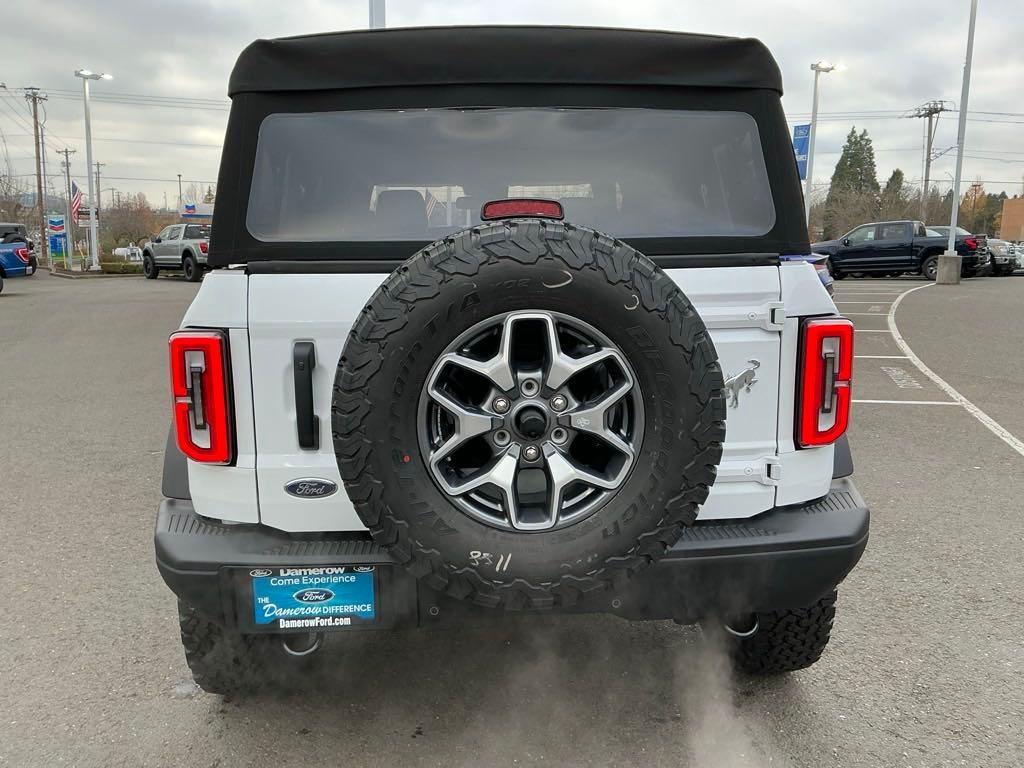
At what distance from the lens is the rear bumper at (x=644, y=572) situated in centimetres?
230

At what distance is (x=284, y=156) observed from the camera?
2.59 meters

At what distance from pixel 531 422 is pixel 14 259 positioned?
26319 millimetres

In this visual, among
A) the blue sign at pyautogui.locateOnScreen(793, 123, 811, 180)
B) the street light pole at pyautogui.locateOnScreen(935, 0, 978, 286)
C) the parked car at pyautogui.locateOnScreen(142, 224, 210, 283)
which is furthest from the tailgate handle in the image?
the parked car at pyautogui.locateOnScreen(142, 224, 210, 283)

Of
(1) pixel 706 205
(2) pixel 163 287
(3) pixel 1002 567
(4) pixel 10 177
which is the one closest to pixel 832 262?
(2) pixel 163 287

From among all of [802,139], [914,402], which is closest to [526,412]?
[914,402]

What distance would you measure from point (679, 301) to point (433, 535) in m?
0.84

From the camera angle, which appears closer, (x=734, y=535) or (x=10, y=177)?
(x=734, y=535)

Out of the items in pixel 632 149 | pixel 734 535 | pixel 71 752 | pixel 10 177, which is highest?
pixel 10 177

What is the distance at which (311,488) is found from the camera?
7.74ft

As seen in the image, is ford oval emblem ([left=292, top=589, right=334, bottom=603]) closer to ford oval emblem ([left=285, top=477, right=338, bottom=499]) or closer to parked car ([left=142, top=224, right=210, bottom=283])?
ford oval emblem ([left=285, top=477, right=338, bottom=499])

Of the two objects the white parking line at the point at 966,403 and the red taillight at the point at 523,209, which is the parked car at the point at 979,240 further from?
the red taillight at the point at 523,209

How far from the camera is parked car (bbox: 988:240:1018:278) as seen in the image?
28056 mm

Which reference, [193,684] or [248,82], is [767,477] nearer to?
[248,82]

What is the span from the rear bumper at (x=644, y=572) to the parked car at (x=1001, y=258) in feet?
97.1
